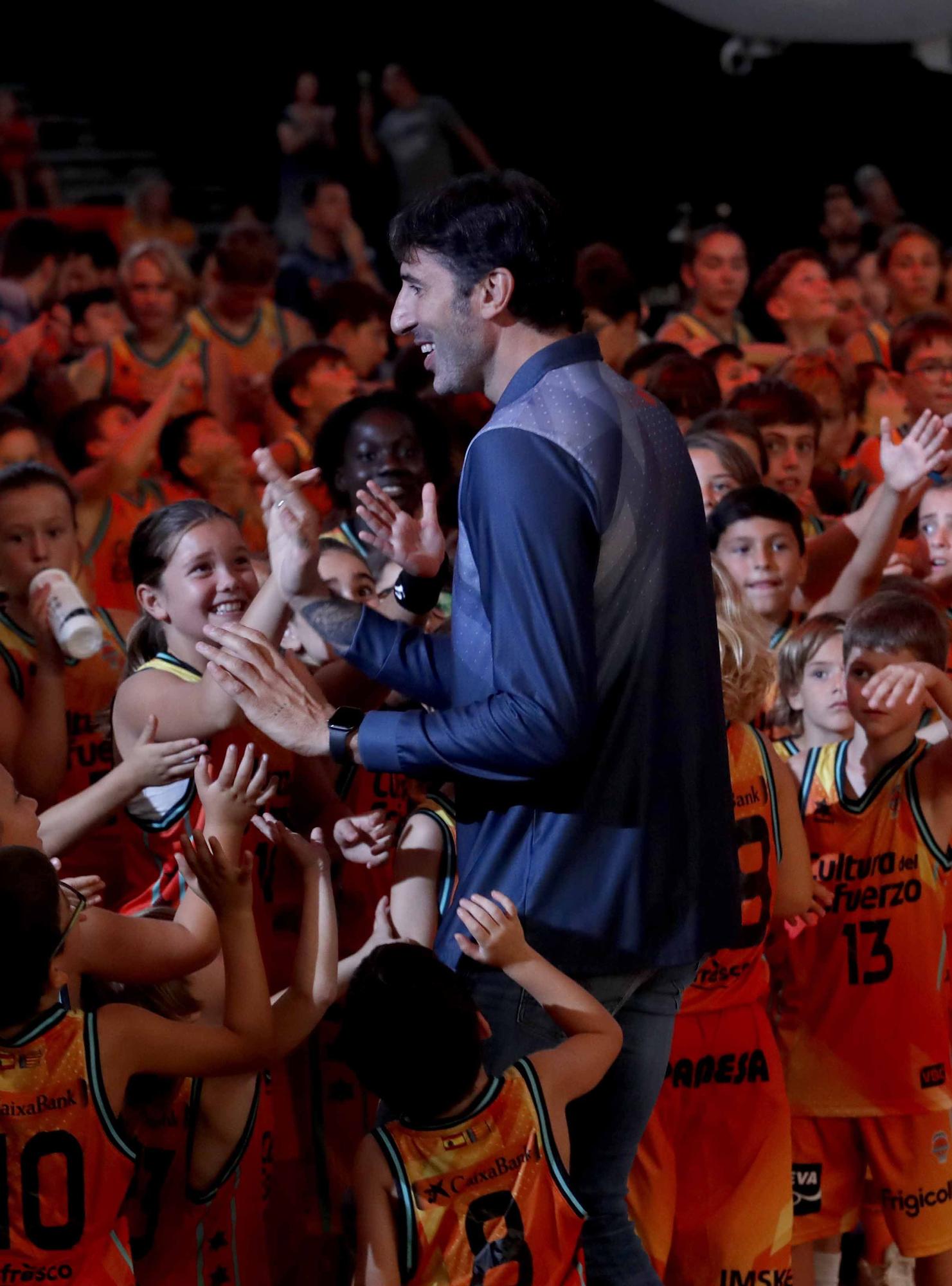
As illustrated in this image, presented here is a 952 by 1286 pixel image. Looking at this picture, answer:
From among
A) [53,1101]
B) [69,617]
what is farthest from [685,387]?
[53,1101]

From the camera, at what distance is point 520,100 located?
11305 mm

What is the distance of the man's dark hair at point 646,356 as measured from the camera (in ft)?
18.6

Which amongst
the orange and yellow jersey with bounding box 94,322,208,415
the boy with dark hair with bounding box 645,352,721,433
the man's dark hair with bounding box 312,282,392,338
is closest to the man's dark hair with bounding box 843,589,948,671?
the boy with dark hair with bounding box 645,352,721,433

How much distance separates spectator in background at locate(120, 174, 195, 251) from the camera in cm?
907

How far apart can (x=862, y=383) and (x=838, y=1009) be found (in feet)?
12.8

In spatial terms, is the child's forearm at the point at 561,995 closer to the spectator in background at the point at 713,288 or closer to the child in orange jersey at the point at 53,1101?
the child in orange jersey at the point at 53,1101

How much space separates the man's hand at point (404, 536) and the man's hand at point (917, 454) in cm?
119

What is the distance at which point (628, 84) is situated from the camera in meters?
11.3

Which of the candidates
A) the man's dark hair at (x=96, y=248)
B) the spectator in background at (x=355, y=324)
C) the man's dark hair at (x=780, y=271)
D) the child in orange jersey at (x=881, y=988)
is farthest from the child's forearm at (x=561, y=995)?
the man's dark hair at (x=96, y=248)

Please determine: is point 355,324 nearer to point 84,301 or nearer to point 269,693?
point 84,301

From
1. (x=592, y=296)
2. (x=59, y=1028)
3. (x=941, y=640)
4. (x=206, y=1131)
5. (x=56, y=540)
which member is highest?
(x=592, y=296)

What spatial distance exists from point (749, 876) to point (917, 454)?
90cm

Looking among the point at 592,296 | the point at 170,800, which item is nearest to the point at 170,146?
the point at 592,296

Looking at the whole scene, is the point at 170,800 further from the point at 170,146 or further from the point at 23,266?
the point at 170,146
